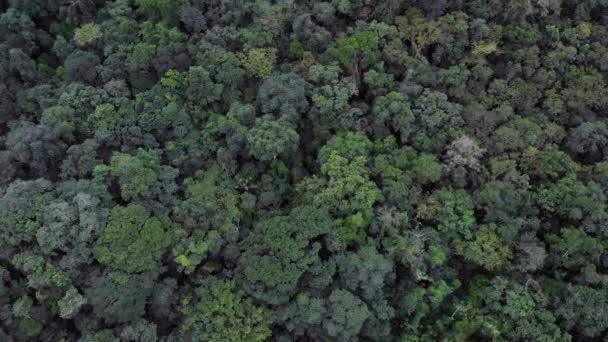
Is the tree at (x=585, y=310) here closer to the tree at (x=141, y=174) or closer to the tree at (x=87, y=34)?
the tree at (x=141, y=174)

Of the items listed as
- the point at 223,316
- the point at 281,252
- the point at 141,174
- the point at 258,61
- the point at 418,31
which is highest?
the point at 418,31

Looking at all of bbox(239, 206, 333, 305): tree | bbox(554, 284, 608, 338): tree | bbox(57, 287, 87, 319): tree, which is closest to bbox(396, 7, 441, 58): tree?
bbox(239, 206, 333, 305): tree

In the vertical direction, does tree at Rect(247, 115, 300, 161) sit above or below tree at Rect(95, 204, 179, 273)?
above

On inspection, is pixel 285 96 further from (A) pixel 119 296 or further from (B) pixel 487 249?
(A) pixel 119 296

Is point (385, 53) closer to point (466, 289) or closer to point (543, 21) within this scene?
point (543, 21)

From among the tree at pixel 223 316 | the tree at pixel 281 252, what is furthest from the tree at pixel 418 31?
the tree at pixel 223 316

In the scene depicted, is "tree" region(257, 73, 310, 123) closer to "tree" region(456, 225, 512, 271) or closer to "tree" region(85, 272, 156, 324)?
"tree" region(456, 225, 512, 271)

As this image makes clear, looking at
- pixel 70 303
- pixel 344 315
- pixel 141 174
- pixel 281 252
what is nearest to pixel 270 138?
pixel 281 252

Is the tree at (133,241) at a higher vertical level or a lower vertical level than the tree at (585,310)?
higher
